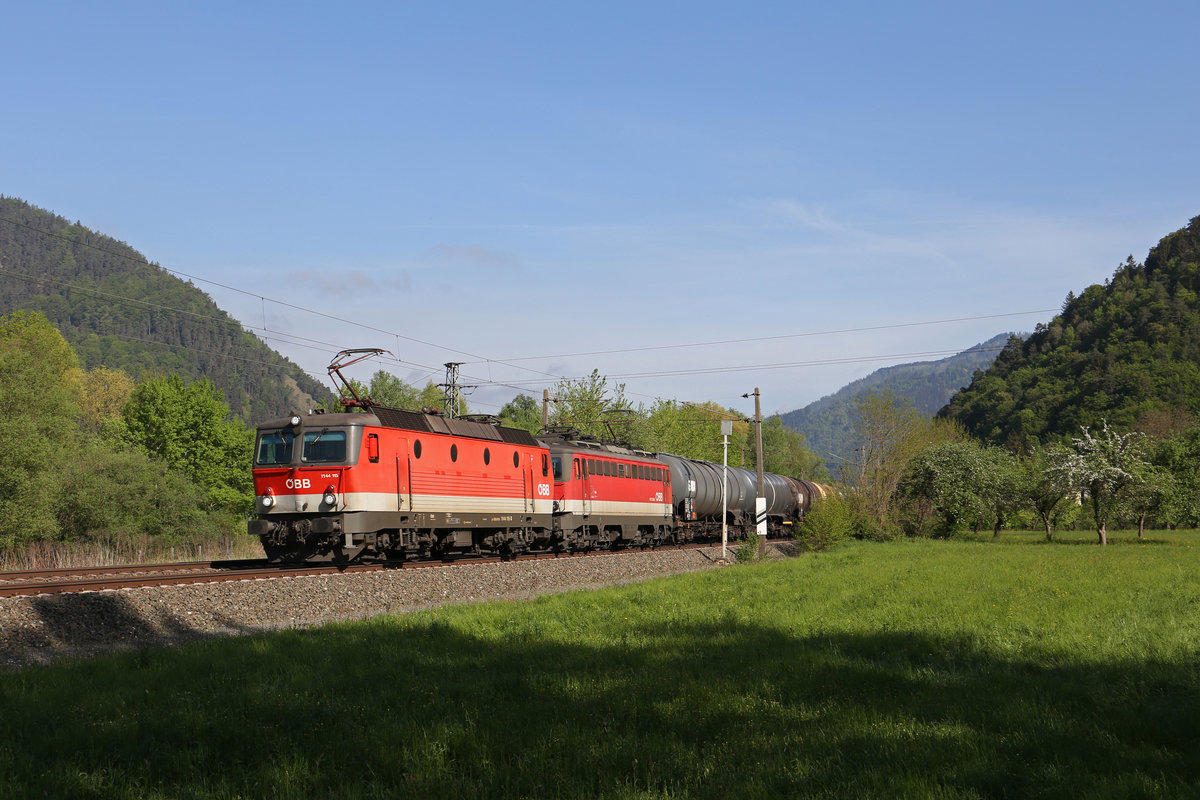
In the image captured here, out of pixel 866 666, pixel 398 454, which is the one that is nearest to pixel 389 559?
pixel 398 454

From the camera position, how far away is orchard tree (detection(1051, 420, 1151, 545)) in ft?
145

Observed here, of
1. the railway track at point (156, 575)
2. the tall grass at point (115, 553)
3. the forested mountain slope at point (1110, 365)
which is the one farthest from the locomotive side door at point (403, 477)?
the forested mountain slope at point (1110, 365)

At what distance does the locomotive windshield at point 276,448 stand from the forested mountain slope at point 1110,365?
9547 cm

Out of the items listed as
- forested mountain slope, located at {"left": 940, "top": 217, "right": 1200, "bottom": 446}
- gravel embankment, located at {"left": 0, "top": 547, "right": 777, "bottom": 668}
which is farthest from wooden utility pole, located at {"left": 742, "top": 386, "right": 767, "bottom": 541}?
forested mountain slope, located at {"left": 940, "top": 217, "right": 1200, "bottom": 446}

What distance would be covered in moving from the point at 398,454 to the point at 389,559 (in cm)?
462

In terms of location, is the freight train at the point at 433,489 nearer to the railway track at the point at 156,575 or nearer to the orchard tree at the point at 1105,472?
the railway track at the point at 156,575

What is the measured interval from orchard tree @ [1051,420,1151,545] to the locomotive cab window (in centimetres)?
3696

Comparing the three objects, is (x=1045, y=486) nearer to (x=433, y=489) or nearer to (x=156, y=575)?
(x=433, y=489)

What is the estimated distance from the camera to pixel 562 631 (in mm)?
15055

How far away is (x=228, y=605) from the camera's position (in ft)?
56.6

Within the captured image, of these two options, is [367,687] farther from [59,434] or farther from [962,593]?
[59,434]

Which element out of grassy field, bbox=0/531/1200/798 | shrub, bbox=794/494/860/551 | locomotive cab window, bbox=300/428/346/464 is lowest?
shrub, bbox=794/494/860/551

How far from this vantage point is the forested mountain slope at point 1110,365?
374 feet

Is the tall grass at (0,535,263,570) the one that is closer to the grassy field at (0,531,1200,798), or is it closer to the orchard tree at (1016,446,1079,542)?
the grassy field at (0,531,1200,798)
